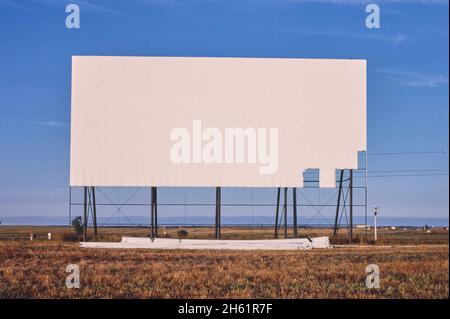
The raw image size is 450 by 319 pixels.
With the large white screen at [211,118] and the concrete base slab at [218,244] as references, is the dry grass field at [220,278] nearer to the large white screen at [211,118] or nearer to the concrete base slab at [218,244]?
the concrete base slab at [218,244]

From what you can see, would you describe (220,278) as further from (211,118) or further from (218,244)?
(211,118)

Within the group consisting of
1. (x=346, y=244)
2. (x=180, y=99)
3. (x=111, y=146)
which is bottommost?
(x=346, y=244)

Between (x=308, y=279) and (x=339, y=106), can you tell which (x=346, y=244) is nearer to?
(x=339, y=106)

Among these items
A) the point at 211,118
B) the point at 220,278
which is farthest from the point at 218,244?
the point at 220,278

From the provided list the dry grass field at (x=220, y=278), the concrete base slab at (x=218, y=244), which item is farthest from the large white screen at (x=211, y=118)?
the dry grass field at (x=220, y=278)

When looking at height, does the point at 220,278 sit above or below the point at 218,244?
above

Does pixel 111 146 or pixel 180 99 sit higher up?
pixel 180 99

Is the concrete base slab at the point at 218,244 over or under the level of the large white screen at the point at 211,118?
under

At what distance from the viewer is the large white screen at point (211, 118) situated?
39.3m

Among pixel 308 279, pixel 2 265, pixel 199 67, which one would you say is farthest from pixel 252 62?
pixel 308 279

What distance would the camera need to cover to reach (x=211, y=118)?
39.3m

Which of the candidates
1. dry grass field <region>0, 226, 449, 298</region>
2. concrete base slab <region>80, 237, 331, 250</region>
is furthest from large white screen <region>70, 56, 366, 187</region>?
dry grass field <region>0, 226, 449, 298</region>
